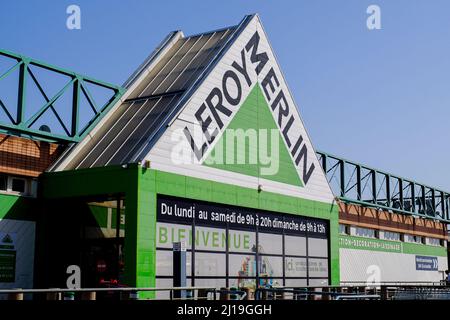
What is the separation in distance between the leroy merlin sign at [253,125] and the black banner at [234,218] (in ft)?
5.39

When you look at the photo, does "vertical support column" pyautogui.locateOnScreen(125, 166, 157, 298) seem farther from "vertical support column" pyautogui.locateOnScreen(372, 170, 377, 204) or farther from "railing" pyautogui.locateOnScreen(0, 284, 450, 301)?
"vertical support column" pyautogui.locateOnScreen(372, 170, 377, 204)

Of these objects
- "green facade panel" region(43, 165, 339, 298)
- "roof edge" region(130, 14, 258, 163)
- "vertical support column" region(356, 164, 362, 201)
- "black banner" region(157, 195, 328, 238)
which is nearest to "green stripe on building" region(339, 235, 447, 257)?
"vertical support column" region(356, 164, 362, 201)

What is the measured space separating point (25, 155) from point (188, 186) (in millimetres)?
5915

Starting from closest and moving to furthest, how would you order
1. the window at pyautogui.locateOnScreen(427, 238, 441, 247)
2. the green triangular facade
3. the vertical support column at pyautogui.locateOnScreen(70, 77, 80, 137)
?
the vertical support column at pyautogui.locateOnScreen(70, 77, 80, 137), the green triangular facade, the window at pyautogui.locateOnScreen(427, 238, 441, 247)

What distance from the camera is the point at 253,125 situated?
28844 millimetres

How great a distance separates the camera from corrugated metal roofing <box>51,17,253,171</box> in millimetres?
24031

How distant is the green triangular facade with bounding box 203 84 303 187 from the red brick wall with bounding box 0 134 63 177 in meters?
5.85

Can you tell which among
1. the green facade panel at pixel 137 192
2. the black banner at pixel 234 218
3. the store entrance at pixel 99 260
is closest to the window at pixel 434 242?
the black banner at pixel 234 218

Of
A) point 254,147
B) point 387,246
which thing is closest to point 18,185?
point 254,147

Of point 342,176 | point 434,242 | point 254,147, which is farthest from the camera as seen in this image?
point 434,242

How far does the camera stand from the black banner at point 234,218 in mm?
23641

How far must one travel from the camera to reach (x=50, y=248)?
23609mm

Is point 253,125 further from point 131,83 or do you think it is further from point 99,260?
point 99,260

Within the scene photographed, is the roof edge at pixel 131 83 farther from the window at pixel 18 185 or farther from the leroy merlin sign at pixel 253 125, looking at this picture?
the leroy merlin sign at pixel 253 125
